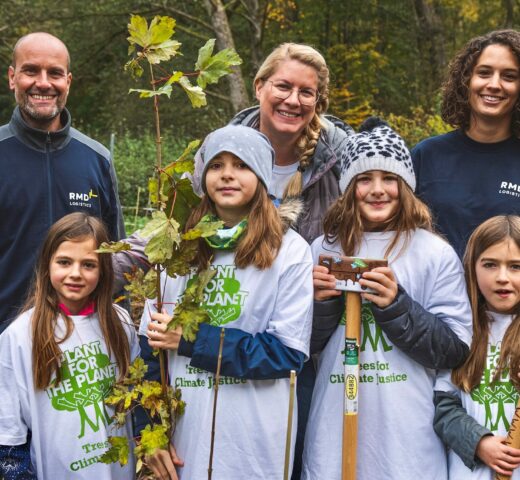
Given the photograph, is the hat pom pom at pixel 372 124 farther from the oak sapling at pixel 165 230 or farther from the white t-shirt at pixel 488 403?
the white t-shirt at pixel 488 403

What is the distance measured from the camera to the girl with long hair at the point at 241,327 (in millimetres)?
3086

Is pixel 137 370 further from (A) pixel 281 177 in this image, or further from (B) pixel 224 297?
(A) pixel 281 177

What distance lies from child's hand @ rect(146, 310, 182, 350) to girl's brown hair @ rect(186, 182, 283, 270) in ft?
0.98

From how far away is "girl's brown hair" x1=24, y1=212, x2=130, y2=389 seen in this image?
337 cm

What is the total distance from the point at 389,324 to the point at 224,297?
691mm

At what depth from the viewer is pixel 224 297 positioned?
127 inches

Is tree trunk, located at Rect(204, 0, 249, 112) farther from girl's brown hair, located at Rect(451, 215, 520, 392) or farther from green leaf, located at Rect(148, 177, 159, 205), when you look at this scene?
green leaf, located at Rect(148, 177, 159, 205)

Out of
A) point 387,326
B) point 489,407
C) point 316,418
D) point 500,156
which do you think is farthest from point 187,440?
point 500,156

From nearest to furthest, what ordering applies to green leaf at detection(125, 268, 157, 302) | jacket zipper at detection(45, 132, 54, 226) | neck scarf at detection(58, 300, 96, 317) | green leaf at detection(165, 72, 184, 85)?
green leaf at detection(165, 72, 184, 85) < green leaf at detection(125, 268, 157, 302) < neck scarf at detection(58, 300, 96, 317) < jacket zipper at detection(45, 132, 54, 226)

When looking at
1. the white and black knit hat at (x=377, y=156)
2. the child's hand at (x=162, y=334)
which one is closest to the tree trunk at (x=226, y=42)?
the white and black knit hat at (x=377, y=156)

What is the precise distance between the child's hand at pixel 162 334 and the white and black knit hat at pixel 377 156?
105cm

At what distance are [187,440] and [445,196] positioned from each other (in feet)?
5.72

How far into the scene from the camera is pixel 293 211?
137 inches

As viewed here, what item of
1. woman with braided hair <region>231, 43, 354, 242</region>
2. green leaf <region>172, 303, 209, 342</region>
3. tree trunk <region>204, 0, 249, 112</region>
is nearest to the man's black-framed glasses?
woman with braided hair <region>231, 43, 354, 242</region>
